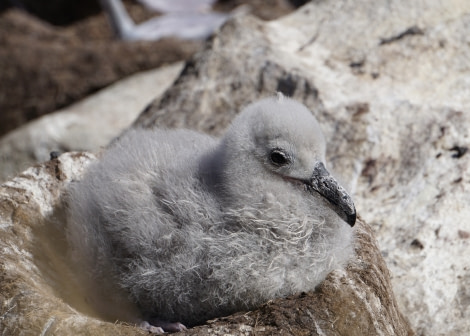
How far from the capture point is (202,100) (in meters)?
4.30

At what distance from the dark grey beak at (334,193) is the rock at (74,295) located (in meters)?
0.22

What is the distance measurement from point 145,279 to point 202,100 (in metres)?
1.56

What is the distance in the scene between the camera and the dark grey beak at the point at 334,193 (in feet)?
9.54

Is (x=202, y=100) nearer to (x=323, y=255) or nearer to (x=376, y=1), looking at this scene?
Result: (x=376, y=1)

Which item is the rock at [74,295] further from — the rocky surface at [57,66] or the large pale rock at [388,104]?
the rocky surface at [57,66]

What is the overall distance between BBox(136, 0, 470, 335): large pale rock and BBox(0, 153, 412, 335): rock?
0.93 ft

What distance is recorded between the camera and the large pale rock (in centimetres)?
340

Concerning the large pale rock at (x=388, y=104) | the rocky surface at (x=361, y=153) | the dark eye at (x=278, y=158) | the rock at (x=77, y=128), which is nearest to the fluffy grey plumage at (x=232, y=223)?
the dark eye at (x=278, y=158)

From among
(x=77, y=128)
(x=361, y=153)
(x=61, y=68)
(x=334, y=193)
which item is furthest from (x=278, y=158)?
(x=61, y=68)

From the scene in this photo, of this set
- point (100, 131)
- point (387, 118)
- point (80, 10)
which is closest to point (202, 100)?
point (387, 118)

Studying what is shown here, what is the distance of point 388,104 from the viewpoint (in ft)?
13.0

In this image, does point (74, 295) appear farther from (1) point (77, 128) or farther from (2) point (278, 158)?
(1) point (77, 128)

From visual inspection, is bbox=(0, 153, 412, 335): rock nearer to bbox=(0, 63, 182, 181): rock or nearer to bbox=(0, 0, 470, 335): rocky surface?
bbox=(0, 0, 470, 335): rocky surface

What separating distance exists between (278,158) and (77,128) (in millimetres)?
4241
